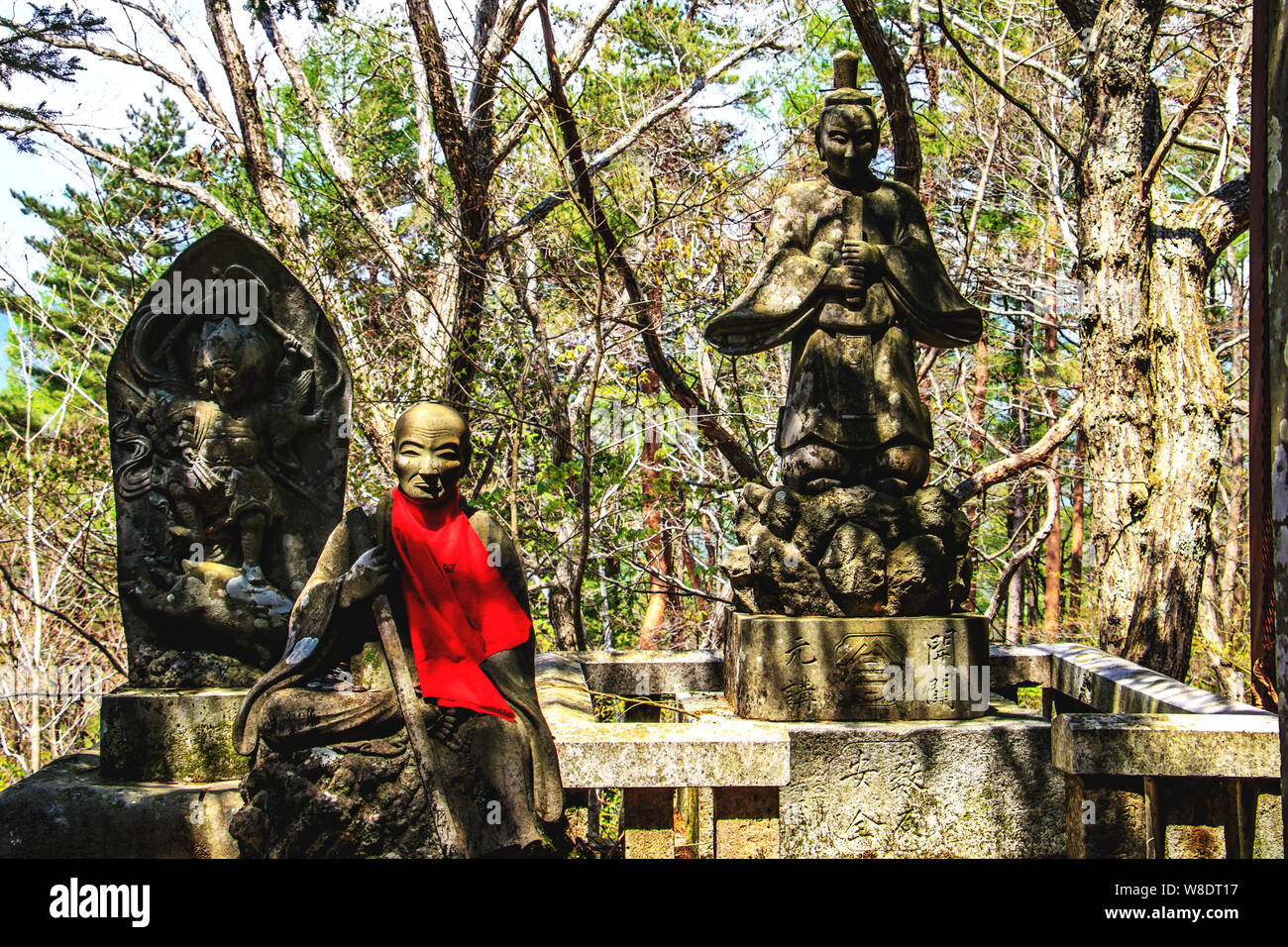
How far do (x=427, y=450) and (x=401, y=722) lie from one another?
0.88 meters

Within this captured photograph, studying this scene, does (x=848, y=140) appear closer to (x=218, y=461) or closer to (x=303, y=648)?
(x=218, y=461)

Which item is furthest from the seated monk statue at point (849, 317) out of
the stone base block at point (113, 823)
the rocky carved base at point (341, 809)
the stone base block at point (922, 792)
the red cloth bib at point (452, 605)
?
the stone base block at point (113, 823)

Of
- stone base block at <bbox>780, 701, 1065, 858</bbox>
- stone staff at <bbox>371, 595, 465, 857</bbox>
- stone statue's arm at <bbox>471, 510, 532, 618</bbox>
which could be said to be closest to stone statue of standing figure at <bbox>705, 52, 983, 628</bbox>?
stone base block at <bbox>780, 701, 1065, 858</bbox>

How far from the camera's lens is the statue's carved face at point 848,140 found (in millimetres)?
4832

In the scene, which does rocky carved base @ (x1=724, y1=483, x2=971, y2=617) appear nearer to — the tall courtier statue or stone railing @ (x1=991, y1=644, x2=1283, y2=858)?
the tall courtier statue

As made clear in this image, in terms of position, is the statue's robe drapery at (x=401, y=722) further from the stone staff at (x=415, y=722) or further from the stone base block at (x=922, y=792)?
the stone base block at (x=922, y=792)

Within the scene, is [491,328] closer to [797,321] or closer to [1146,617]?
[797,321]

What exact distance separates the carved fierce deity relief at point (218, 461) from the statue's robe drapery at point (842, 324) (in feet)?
6.15

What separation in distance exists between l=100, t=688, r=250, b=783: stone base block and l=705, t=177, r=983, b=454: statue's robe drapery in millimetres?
2632

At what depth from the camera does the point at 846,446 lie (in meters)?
4.64

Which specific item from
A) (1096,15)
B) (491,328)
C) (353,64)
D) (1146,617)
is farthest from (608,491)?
(353,64)

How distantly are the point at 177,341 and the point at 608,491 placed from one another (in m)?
4.53

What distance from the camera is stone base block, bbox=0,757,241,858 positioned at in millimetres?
3818

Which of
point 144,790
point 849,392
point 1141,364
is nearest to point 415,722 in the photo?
point 144,790
